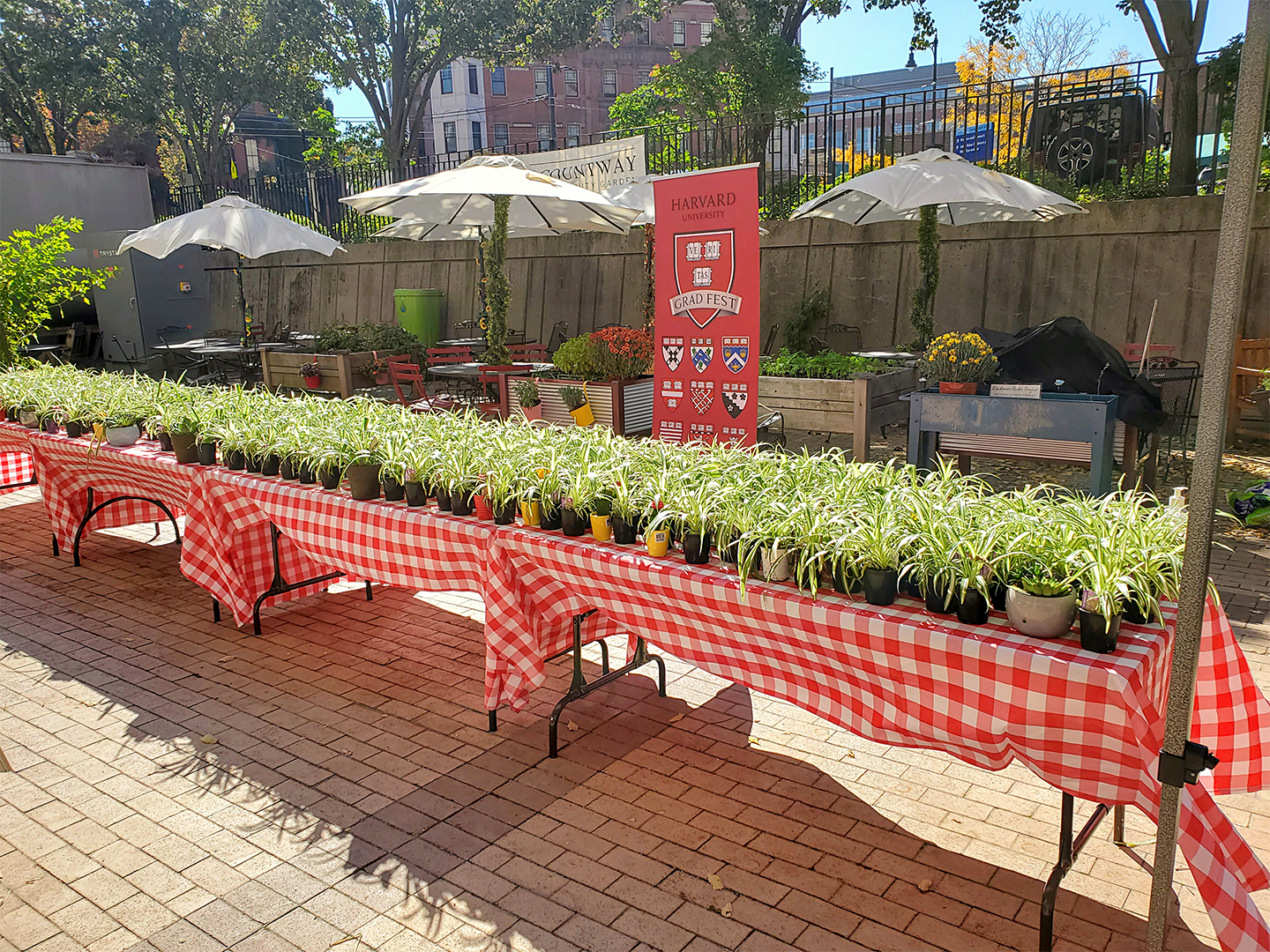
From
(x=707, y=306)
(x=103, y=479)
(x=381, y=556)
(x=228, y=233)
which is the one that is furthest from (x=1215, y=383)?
(x=228, y=233)

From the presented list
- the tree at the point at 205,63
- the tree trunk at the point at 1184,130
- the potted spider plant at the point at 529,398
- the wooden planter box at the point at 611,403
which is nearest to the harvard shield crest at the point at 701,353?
the wooden planter box at the point at 611,403

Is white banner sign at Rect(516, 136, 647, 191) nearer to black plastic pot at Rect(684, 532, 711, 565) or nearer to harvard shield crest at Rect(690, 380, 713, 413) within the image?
harvard shield crest at Rect(690, 380, 713, 413)

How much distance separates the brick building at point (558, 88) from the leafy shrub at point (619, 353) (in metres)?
45.7

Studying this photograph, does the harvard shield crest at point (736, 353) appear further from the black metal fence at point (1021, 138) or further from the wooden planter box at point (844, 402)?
the black metal fence at point (1021, 138)

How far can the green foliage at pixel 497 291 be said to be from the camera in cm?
966

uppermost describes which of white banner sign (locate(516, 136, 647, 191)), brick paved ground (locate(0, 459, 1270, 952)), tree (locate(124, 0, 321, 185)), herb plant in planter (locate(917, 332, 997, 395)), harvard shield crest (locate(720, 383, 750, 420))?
tree (locate(124, 0, 321, 185))

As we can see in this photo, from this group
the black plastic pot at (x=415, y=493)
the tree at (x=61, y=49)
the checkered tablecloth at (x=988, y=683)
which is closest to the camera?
the checkered tablecloth at (x=988, y=683)

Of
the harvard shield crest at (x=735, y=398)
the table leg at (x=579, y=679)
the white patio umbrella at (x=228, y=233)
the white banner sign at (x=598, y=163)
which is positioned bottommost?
the table leg at (x=579, y=679)

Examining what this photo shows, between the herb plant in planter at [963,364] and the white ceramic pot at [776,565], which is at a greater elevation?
the herb plant in planter at [963,364]

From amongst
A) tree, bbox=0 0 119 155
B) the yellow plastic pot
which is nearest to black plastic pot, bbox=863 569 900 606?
the yellow plastic pot

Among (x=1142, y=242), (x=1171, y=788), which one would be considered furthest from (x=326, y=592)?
(x=1142, y=242)

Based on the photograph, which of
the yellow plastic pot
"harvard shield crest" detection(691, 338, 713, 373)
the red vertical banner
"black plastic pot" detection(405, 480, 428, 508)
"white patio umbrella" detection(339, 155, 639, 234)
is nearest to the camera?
the yellow plastic pot

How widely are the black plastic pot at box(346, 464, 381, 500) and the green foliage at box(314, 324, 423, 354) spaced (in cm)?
722

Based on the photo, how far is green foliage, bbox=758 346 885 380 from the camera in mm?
7660
